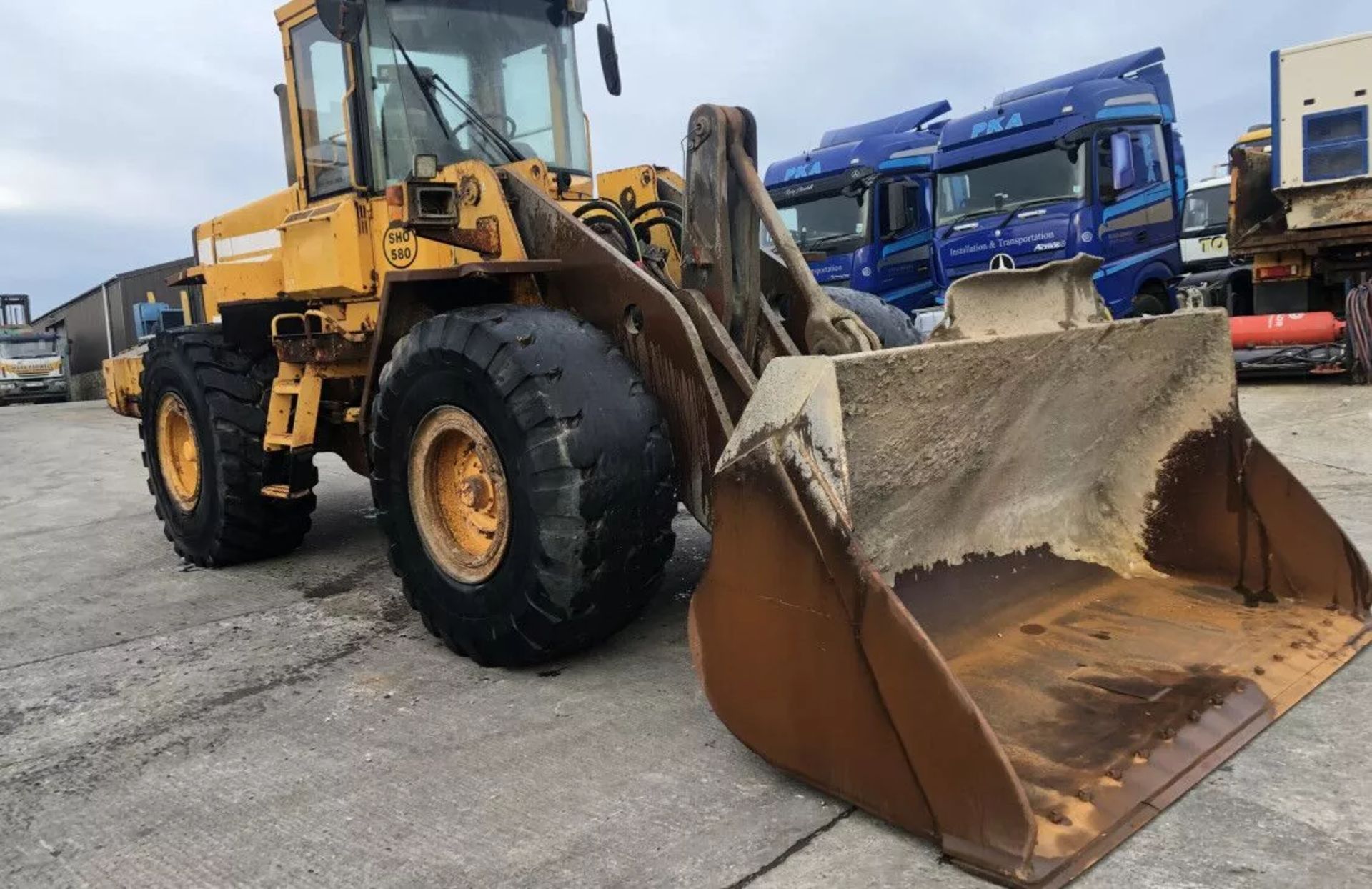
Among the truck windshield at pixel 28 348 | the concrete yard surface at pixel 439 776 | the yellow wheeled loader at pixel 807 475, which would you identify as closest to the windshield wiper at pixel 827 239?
the yellow wheeled loader at pixel 807 475

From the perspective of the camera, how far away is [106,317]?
35.7 meters

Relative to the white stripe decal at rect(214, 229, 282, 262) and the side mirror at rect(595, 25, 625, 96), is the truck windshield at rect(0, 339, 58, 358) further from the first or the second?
the side mirror at rect(595, 25, 625, 96)

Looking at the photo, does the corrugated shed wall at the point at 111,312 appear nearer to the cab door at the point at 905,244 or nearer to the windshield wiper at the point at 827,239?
the windshield wiper at the point at 827,239

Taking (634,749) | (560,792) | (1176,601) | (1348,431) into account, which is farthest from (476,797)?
(1348,431)

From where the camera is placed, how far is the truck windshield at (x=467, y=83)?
4398mm

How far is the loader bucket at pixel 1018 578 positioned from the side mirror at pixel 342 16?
2.58 metres

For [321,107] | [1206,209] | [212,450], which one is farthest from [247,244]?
[1206,209]

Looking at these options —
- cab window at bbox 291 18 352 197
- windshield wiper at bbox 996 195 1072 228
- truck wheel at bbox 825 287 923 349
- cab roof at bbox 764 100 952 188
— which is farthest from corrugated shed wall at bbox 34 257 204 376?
truck wheel at bbox 825 287 923 349

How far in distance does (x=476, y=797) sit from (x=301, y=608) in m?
2.42

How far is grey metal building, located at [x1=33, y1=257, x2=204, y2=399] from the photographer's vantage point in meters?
33.6

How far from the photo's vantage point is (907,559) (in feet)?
10.6

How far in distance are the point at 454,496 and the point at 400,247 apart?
1276mm

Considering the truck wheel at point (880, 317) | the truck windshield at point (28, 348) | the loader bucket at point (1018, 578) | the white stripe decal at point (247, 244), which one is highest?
the truck windshield at point (28, 348)

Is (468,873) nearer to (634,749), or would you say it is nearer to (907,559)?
(634,749)
